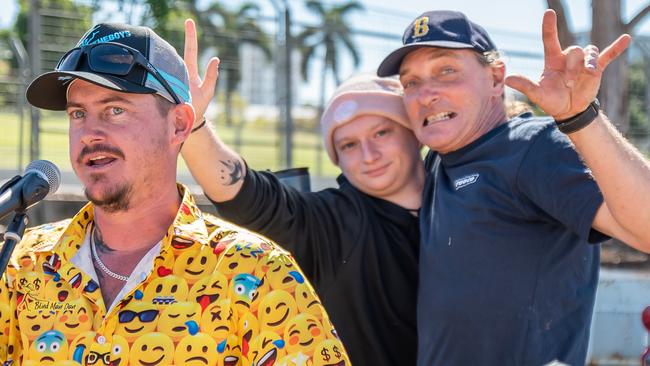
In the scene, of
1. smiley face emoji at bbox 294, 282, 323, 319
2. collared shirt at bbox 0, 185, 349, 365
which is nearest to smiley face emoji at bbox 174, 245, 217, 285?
collared shirt at bbox 0, 185, 349, 365

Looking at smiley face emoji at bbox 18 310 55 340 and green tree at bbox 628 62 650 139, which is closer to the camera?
A: smiley face emoji at bbox 18 310 55 340

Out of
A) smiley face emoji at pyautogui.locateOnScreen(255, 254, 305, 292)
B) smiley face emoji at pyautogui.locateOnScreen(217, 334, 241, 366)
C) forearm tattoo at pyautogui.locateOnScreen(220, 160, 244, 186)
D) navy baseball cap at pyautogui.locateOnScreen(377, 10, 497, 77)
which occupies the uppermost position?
navy baseball cap at pyautogui.locateOnScreen(377, 10, 497, 77)

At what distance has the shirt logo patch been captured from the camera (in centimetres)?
351

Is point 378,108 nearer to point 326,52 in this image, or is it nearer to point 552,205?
point 552,205

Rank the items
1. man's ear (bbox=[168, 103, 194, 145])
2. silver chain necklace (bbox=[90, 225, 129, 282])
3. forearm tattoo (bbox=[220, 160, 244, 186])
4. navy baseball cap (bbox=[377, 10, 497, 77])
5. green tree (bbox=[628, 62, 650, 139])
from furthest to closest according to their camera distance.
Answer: green tree (bbox=[628, 62, 650, 139]) < forearm tattoo (bbox=[220, 160, 244, 186]) < navy baseball cap (bbox=[377, 10, 497, 77]) < man's ear (bbox=[168, 103, 194, 145]) < silver chain necklace (bbox=[90, 225, 129, 282])

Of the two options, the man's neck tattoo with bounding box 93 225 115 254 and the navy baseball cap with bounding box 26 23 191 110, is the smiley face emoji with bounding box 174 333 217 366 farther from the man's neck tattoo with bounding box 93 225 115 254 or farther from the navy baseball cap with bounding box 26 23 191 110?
the navy baseball cap with bounding box 26 23 191 110

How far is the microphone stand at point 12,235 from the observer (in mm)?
2355

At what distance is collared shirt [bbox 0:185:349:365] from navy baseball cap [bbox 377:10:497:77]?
139 centimetres

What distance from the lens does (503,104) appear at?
12.6 feet

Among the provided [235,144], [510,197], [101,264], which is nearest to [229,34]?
[235,144]

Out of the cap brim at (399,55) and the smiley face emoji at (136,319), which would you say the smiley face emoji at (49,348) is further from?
the cap brim at (399,55)

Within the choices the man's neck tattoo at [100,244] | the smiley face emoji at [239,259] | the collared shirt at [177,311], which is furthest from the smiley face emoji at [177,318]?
the man's neck tattoo at [100,244]

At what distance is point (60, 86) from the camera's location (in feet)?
9.50

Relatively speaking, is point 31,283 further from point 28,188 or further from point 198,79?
point 198,79
